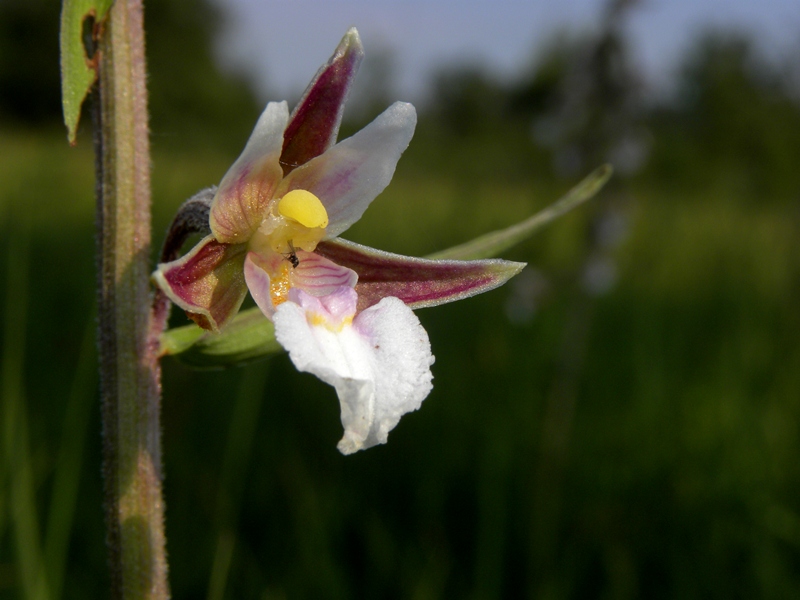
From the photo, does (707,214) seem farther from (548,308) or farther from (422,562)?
(422,562)

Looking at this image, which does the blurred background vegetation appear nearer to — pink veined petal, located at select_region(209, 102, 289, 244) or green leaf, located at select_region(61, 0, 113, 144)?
pink veined petal, located at select_region(209, 102, 289, 244)

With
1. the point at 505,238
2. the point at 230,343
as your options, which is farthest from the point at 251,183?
the point at 505,238

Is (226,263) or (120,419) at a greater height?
(226,263)

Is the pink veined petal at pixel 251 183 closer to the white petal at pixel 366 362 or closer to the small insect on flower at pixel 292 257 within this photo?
the small insect on flower at pixel 292 257

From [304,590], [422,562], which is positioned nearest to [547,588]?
[422,562]

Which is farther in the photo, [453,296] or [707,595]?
[707,595]

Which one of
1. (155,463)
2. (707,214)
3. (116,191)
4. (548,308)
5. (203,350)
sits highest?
(116,191)

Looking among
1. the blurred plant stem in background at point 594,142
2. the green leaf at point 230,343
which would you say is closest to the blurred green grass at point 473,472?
the blurred plant stem in background at point 594,142
